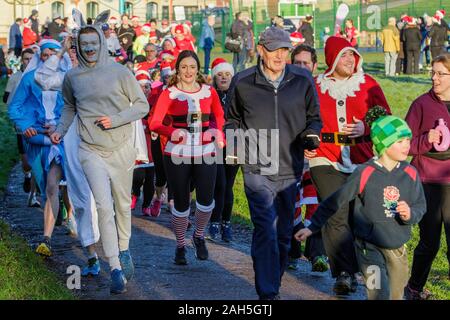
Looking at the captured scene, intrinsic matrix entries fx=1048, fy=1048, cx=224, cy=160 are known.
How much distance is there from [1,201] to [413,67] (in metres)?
24.2

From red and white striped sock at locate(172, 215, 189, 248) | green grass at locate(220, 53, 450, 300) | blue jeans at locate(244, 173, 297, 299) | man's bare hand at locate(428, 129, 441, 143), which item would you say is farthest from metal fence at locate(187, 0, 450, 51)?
blue jeans at locate(244, 173, 297, 299)

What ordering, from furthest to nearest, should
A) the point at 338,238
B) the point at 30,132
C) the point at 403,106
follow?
the point at 403,106 → the point at 30,132 → the point at 338,238

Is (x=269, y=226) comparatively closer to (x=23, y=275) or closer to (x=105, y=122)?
(x=105, y=122)

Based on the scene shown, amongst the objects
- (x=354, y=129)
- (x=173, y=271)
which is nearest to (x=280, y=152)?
(x=354, y=129)

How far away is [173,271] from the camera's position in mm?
9859

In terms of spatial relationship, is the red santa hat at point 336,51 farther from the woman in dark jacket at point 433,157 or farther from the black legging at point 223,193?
the black legging at point 223,193

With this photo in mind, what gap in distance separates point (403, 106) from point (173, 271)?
1881 centimetres

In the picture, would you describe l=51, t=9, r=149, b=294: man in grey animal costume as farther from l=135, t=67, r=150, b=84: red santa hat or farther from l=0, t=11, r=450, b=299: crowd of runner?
l=135, t=67, r=150, b=84: red santa hat

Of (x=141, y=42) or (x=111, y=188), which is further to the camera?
(x=141, y=42)

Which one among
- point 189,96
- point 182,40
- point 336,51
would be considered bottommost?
point 189,96

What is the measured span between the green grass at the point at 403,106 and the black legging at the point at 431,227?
15.7 inches

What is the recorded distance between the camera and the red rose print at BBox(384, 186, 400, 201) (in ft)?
23.1

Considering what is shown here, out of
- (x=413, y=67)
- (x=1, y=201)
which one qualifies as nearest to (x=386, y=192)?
(x=1, y=201)
